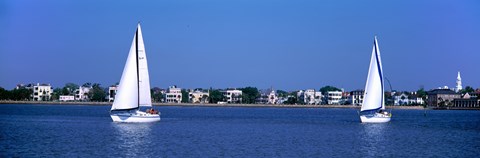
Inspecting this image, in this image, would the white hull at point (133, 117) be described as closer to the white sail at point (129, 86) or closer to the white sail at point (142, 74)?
the white sail at point (129, 86)

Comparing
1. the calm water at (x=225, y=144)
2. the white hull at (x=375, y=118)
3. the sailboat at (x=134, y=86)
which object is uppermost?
the sailboat at (x=134, y=86)

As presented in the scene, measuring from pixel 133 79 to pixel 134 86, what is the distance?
598 mm

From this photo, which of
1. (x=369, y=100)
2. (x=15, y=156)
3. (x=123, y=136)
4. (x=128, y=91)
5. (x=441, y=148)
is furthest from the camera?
(x=369, y=100)

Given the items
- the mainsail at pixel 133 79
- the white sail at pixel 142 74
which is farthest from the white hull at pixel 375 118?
the mainsail at pixel 133 79

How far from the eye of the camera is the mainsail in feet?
221

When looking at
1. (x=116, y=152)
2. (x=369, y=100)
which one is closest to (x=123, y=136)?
(x=116, y=152)

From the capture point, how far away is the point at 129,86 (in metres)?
67.6

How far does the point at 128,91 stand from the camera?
67500 mm

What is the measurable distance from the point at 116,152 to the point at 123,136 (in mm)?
11601

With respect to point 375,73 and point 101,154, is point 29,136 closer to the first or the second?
point 101,154

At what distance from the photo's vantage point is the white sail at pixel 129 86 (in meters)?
67.4

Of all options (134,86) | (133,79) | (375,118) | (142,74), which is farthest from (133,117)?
(375,118)

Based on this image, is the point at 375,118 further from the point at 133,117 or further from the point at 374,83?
the point at 133,117

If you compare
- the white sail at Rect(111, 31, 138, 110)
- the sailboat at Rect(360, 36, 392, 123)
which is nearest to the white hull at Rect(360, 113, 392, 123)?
the sailboat at Rect(360, 36, 392, 123)
